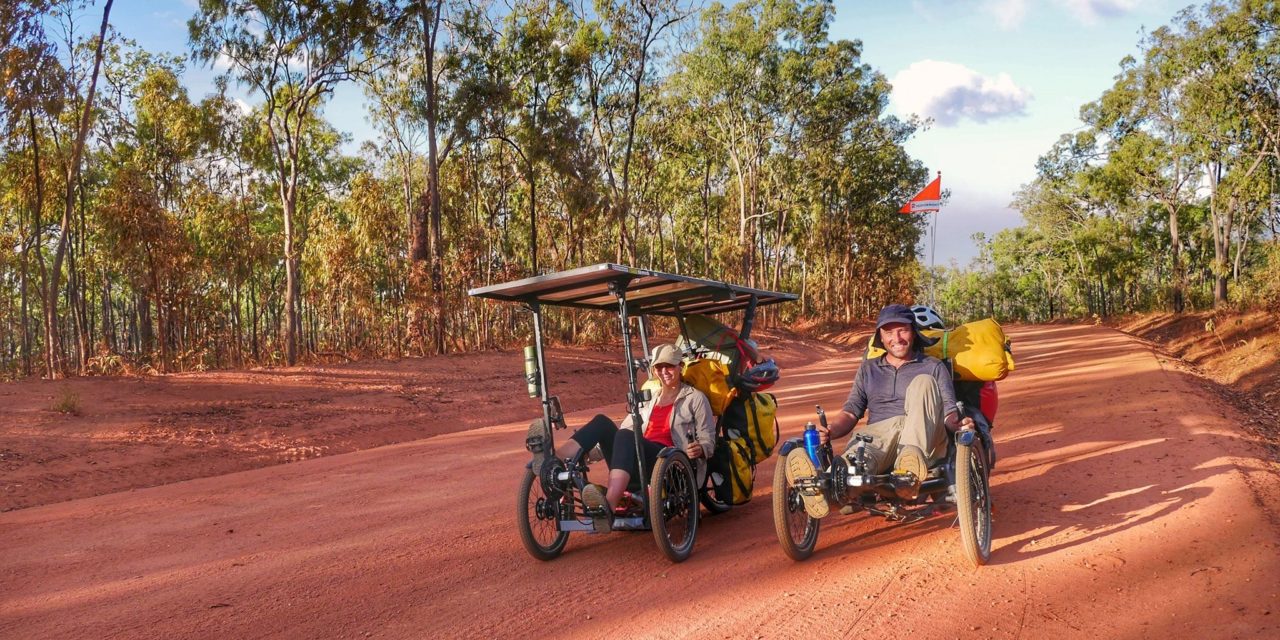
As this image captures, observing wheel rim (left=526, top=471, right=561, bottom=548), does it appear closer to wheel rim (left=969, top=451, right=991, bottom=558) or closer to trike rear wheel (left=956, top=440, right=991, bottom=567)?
trike rear wheel (left=956, top=440, right=991, bottom=567)

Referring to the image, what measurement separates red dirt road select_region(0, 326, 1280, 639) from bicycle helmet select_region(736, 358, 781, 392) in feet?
3.41

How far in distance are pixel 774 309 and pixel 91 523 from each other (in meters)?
33.5

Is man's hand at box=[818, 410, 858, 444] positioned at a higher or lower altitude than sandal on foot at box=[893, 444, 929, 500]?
higher

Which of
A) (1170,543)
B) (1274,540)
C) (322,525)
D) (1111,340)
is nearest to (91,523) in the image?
(322,525)

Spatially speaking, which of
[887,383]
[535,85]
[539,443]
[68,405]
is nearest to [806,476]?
[887,383]

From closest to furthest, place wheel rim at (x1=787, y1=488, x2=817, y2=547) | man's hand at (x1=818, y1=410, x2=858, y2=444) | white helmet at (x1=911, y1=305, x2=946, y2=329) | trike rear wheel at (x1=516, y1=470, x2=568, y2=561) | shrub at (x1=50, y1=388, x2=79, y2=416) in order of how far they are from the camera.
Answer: wheel rim at (x1=787, y1=488, x2=817, y2=547) → man's hand at (x1=818, y1=410, x2=858, y2=444) → trike rear wheel at (x1=516, y1=470, x2=568, y2=561) → white helmet at (x1=911, y1=305, x2=946, y2=329) → shrub at (x1=50, y1=388, x2=79, y2=416)

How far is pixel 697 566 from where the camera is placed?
5.42m

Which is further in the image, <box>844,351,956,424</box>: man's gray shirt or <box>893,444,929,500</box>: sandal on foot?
<box>844,351,956,424</box>: man's gray shirt

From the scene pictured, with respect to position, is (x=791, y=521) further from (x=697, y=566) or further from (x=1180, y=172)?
(x=1180, y=172)

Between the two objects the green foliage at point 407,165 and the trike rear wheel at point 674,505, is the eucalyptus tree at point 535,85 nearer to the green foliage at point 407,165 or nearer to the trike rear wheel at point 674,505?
the green foliage at point 407,165

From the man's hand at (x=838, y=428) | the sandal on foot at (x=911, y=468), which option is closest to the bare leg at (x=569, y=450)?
the man's hand at (x=838, y=428)

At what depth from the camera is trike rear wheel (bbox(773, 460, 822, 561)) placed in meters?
5.05

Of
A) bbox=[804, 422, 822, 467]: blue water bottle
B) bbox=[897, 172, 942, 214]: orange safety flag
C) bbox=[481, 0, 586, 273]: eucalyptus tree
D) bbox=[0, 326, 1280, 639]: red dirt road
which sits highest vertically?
bbox=[481, 0, 586, 273]: eucalyptus tree

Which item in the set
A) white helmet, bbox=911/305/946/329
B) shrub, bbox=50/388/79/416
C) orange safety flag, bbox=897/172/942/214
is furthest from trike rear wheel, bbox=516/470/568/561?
orange safety flag, bbox=897/172/942/214
